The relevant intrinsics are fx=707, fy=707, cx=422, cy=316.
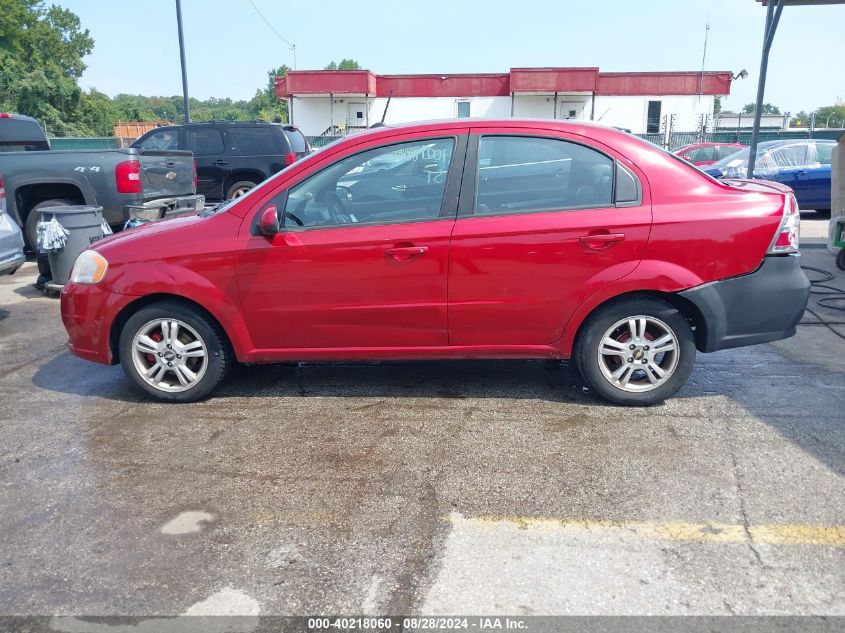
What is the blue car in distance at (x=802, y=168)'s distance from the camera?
45.5 ft

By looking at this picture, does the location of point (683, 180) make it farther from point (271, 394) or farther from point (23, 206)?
point (23, 206)

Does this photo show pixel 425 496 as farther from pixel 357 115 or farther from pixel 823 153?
pixel 357 115

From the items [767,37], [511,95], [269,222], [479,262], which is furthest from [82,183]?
[511,95]

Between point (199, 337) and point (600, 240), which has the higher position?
point (600, 240)

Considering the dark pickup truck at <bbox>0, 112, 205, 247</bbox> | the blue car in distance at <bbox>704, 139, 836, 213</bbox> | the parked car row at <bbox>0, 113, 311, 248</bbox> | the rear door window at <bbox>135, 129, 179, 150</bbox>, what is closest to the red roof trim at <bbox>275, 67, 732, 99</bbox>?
the blue car in distance at <bbox>704, 139, 836, 213</bbox>

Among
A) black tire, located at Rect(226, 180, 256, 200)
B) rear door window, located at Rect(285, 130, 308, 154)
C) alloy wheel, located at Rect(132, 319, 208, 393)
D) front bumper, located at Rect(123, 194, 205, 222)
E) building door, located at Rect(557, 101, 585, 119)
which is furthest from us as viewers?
building door, located at Rect(557, 101, 585, 119)

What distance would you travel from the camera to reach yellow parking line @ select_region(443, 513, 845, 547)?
3021mm

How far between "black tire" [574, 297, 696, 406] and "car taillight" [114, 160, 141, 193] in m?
6.72

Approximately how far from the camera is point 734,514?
3227mm

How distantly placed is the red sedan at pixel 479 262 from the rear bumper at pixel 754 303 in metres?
0.01

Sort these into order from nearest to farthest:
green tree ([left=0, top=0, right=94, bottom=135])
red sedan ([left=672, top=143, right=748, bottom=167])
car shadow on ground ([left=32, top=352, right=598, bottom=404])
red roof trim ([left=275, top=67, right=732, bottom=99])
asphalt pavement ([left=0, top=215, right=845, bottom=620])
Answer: asphalt pavement ([left=0, top=215, right=845, bottom=620])
car shadow on ground ([left=32, top=352, right=598, bottom=404])
red sedan ([left=672, top=143, right=748, bottom=167])
red roof trim ([left=275, top=67, right=732, bottom=99])
green tree ([left=0, top=0, right=94, bottom=135])

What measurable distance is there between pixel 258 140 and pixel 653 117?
3653 centimetres

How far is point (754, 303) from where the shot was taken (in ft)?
14.2

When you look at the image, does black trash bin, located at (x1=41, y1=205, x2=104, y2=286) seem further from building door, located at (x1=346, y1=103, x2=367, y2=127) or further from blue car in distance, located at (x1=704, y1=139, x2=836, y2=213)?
building door, located at (x1=346, y1=103, x2=367, y2=127)
